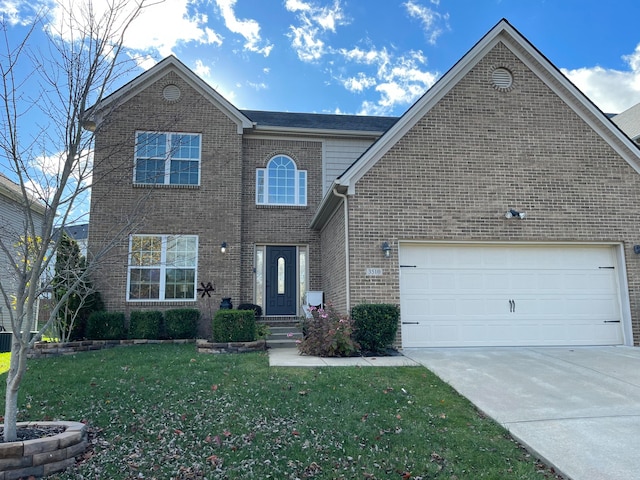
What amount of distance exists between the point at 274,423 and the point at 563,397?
3.72 m

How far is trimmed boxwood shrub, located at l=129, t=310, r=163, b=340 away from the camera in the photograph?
1072 cm

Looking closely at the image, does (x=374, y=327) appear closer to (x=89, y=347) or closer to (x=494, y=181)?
(x=494, y=181)

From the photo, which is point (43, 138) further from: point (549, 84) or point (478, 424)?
point (549, 84)

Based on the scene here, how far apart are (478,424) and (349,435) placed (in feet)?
4.81

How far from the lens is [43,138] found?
4.85 meters

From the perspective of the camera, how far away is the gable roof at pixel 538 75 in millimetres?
9570

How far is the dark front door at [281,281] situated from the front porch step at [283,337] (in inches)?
32.8

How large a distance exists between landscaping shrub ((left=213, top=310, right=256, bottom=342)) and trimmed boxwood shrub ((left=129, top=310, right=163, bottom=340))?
2419mm

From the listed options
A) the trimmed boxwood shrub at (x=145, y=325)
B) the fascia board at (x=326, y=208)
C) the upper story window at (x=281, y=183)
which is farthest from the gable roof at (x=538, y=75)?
the trimmed boxwood shrub at (x=145, y=325)

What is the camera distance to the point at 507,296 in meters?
9.34

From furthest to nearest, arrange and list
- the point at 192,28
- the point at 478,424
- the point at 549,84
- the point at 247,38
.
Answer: the point at 549,84 < the point at 247,38 < the point at 192,28 < the point at 478,424

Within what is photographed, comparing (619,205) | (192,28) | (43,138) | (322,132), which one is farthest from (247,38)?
(619,205)

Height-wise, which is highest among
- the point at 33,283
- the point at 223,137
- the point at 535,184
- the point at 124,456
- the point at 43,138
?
the point at 223,137

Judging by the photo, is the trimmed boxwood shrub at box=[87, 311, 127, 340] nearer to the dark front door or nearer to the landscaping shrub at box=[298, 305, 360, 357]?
the dark front door
